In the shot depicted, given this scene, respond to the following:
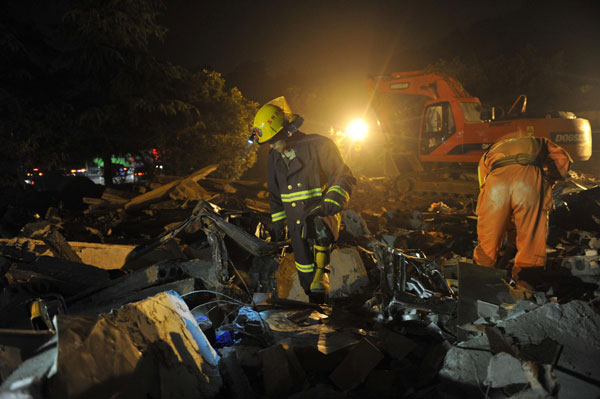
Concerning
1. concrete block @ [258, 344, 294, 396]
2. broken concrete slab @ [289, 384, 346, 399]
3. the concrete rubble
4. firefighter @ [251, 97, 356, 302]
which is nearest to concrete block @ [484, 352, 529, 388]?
the concrete rubble

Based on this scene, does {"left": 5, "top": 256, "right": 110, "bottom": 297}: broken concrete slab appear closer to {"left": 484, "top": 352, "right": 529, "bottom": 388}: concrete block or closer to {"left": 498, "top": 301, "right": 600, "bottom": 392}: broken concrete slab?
{"left": 484, "top": 352, "right": 529, "bottom": 388}: concrete block

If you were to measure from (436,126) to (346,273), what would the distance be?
7.48 meters

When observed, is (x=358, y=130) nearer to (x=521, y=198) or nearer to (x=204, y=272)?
(x=521, y=198)

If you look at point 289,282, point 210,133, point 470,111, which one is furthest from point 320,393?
point 210,133

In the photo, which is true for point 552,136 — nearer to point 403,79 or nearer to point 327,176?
point 403,79

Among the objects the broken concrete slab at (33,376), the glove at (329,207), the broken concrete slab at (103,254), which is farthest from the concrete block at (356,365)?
the broken concrete slab at (103,254)

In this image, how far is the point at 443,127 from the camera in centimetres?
921

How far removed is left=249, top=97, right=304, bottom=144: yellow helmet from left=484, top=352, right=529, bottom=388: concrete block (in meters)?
2.57

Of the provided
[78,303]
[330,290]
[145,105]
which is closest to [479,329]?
[330,290]

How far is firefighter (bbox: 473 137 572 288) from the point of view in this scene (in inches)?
133

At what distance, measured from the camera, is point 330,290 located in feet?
11.2

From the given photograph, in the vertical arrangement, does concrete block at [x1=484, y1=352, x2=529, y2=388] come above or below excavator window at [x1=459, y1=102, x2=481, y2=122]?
below

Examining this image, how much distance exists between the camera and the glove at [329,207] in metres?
3.13

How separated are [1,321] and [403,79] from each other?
10540 mm
